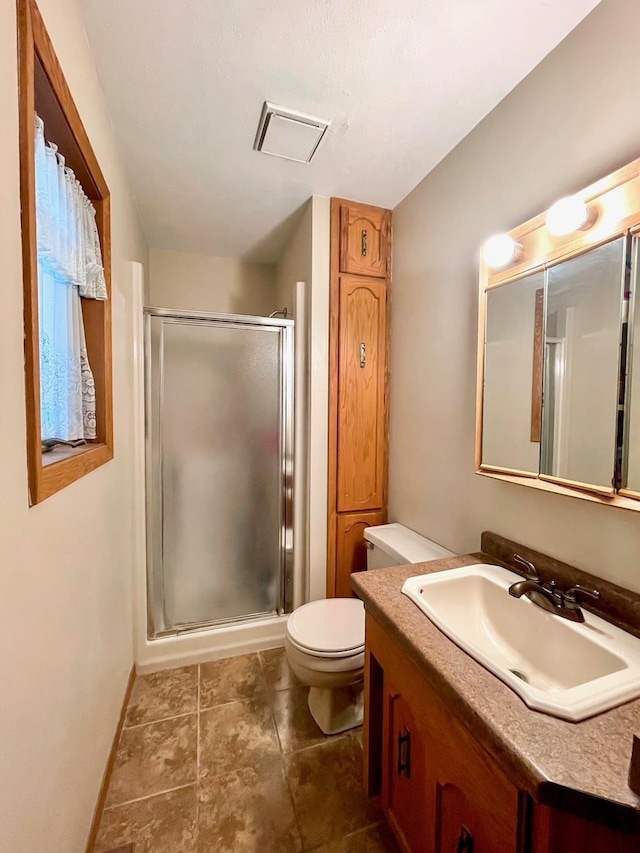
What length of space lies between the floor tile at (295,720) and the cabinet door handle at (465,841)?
872mm

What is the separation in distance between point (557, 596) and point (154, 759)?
5.18ft

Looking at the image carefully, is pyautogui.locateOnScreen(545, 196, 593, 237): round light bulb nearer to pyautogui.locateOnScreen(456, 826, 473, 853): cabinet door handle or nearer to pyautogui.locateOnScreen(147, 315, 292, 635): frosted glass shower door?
pyautogui.locateOnScreen(147, 315, 292, 635): frosted glass shower door

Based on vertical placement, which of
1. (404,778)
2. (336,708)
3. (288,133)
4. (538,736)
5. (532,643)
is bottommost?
(336,708)

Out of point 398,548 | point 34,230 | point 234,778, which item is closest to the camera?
point 34,230

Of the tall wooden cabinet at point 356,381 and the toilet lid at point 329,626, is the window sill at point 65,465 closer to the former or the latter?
the toilet lid at point 329,626

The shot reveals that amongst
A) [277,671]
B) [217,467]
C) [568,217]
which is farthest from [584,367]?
[277,671]

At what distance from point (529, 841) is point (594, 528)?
0.73 metres

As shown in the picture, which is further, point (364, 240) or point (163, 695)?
point (364, 240)

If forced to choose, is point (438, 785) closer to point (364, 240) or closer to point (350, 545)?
point (350, 545)

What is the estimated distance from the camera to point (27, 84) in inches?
27.1

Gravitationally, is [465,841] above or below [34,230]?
below

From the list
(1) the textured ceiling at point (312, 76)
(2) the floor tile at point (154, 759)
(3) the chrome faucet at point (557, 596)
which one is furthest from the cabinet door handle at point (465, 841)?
(1) the textured ceiling at point (312, 76)

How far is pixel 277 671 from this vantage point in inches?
72.8

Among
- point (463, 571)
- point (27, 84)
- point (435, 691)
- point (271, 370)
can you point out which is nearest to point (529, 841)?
point (435, 691)
